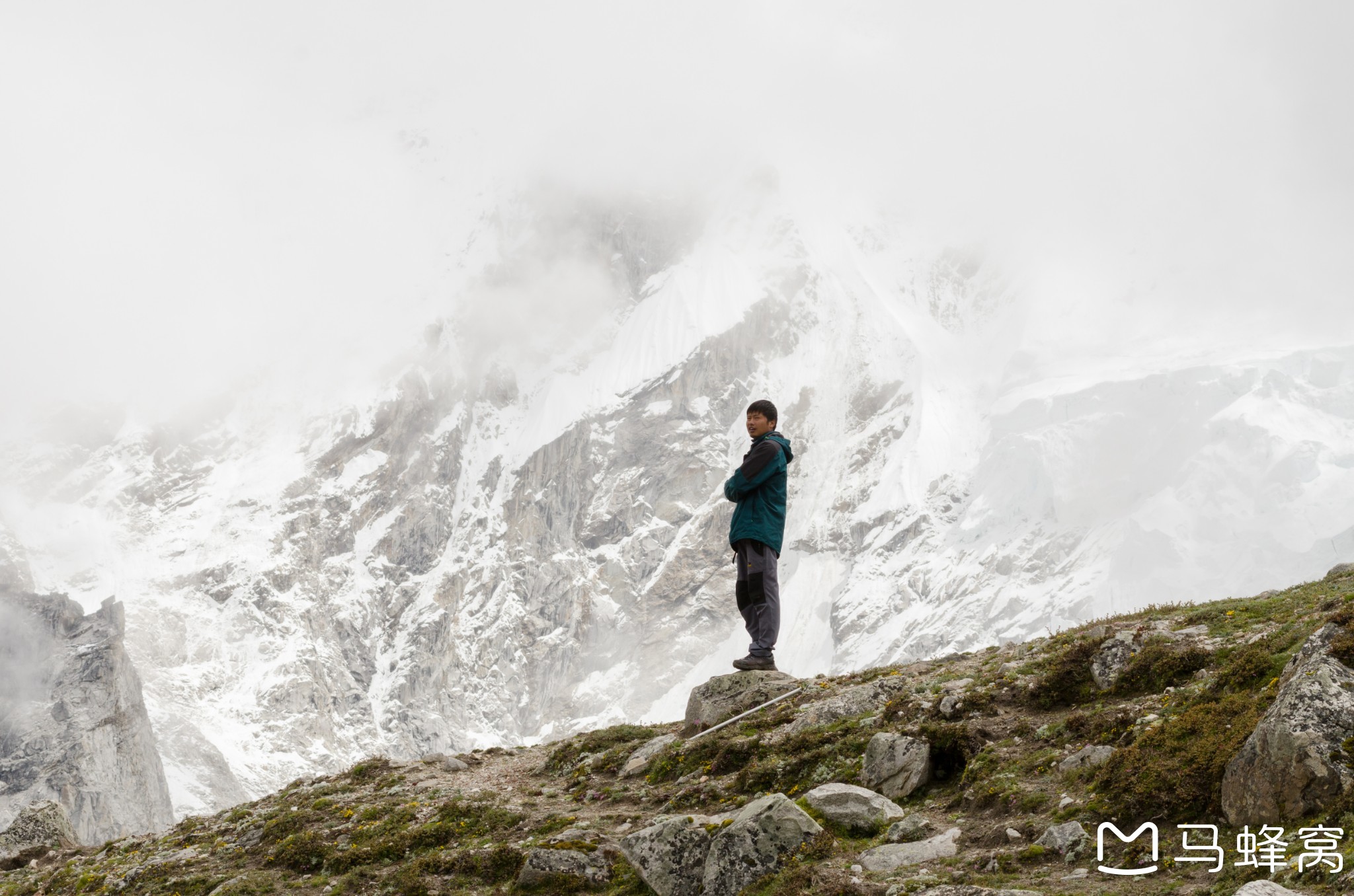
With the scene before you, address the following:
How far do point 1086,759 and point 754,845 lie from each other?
11.8ft

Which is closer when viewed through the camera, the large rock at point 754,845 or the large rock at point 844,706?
the large rock at point 754,845

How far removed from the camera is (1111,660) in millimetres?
12898

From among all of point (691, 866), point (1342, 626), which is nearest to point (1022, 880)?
point (691, 866)

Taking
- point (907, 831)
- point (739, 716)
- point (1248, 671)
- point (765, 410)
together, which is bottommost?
point (907, 831)

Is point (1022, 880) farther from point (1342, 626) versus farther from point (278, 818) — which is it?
point (278, 818)

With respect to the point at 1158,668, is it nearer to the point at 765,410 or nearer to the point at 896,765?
the point at 896,765

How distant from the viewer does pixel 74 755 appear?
177375mm

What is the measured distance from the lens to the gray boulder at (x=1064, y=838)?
28.0 feet

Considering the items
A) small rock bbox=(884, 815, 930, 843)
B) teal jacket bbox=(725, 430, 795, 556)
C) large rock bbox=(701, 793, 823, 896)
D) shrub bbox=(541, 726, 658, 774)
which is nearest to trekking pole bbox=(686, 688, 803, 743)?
shrub bbox=(541, 726, 658, 774)

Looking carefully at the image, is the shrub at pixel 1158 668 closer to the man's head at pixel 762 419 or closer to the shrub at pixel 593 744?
the man's head at pixel 762 419

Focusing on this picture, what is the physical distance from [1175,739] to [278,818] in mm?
14295

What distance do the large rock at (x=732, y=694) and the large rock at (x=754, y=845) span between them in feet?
21.4

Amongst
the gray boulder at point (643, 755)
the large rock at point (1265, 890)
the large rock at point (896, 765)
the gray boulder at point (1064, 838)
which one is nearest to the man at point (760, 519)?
the gray boulder at point (643, 755)

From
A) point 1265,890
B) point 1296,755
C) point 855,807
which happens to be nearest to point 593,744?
point 855,807
